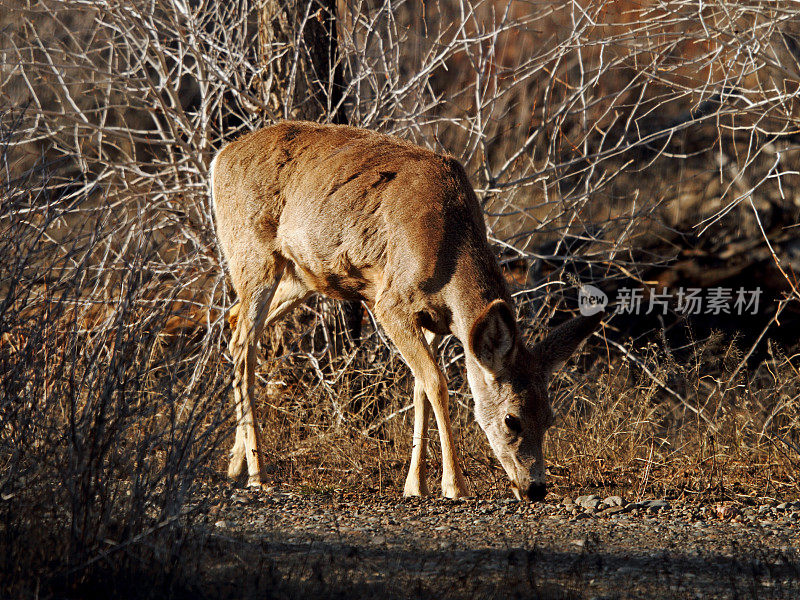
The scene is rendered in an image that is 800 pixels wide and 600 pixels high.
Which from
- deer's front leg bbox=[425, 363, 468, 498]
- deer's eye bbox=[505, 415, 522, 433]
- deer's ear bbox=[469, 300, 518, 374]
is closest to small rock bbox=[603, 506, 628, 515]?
deer's eye bbox=[505, 415, 522, 433]

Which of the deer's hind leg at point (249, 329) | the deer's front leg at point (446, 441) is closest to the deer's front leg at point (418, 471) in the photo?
the deer's front leg at point (446, 441)

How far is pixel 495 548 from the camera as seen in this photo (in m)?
5.39

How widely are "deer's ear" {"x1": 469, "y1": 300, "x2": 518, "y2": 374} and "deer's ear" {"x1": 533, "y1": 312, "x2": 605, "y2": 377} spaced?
0.94 feet

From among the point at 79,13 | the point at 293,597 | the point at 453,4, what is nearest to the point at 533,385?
the point at 293,597

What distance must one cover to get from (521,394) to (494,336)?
0.49 meters

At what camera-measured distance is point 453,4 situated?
1236 centimetres

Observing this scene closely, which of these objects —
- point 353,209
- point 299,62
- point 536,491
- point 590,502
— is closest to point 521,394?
point 536,491

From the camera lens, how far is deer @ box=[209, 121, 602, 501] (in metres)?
6.40

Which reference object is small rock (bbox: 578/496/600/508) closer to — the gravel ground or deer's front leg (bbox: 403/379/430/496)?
the gravel ground

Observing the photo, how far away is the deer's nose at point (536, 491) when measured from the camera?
6.29 meters

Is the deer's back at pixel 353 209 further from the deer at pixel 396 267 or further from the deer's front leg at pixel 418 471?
the deer's front leg at pixel 418 471

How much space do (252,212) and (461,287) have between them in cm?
199

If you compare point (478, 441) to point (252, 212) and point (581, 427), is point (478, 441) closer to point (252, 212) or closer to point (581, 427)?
point (581, 427)

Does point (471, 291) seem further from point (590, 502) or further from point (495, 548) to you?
point (495, 548)
